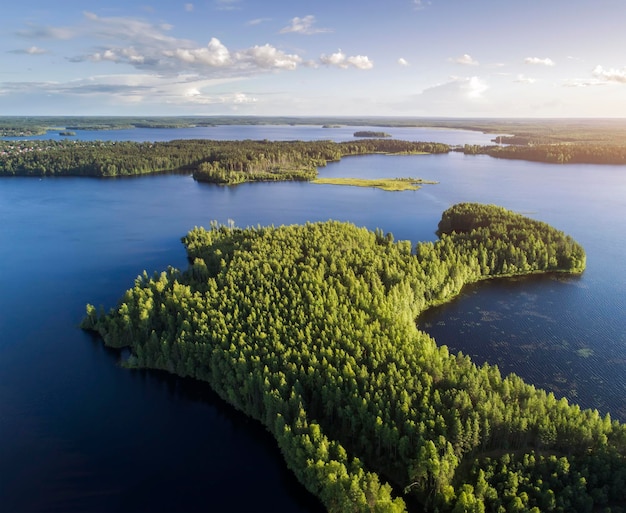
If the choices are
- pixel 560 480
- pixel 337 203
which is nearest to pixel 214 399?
pixel 560 480

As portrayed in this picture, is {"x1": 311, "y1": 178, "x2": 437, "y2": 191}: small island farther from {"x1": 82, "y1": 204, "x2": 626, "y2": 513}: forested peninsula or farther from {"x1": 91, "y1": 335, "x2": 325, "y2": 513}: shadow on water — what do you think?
{"x1": 91, "y1": 335, "x2": 325, "y2": 513}: shadow on water

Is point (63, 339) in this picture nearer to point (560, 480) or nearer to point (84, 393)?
point (84, 393)

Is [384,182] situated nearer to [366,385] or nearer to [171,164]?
[171,164]

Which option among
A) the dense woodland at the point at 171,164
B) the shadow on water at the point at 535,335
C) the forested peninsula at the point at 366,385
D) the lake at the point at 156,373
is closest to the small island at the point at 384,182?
the dense woodland at the point at 171,164

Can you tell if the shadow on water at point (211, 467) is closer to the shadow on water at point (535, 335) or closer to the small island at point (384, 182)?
the shadow on water at point (535, 335)

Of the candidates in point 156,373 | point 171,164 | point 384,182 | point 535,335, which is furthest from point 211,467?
point 171,164

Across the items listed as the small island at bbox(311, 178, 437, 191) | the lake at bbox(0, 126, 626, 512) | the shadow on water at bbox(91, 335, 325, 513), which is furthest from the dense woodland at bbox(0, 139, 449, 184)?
the shadow on water at bbox(91, 335, 325, 513)
